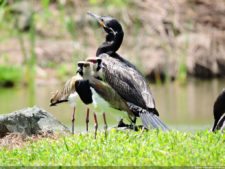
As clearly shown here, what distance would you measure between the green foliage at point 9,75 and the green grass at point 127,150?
406 inches

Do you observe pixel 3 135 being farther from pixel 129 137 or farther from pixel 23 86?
pixel 23 86

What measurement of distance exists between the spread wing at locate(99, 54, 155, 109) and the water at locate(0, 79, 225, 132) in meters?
1.84

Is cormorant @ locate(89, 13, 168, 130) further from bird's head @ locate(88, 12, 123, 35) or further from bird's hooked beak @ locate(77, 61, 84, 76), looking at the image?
bird's hooked beak @ locate(77, 61, 84, 76)

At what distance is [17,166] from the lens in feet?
28.2

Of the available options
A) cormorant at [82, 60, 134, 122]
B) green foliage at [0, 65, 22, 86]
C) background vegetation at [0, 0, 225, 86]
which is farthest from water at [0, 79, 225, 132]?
cormorant at [82, 60, 134, 122]

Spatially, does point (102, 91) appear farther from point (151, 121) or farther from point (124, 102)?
point (151, 121)

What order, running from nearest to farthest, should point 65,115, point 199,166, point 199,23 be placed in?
point 199,166
point 65,115
point 199,23

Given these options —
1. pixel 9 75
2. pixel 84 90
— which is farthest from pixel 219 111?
pixel 9 75

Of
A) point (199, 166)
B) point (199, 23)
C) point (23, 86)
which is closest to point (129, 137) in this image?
point (199, 166)

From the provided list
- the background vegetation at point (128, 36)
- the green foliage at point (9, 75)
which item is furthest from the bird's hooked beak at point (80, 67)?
the green foliage at point (9, 75)

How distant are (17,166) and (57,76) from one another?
39.4 feet

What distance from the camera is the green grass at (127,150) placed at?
8.43 meters

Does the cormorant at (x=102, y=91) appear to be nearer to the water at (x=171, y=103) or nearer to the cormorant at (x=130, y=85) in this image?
the cormorant at (x=130, y=85)

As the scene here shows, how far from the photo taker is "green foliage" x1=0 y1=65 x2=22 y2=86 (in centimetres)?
2006
